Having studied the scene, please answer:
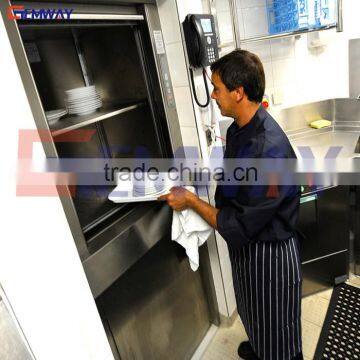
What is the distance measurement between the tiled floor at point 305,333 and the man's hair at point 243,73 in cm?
134

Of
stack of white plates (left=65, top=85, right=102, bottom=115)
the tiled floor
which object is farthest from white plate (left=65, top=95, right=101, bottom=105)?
the tiled floor

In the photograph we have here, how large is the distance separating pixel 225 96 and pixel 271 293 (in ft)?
2.64

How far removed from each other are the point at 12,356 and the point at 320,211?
5.17 ft

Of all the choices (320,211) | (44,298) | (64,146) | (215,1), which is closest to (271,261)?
(320,211)

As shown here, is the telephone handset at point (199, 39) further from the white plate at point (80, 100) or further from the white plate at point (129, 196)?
the white plate at point (129, 196)

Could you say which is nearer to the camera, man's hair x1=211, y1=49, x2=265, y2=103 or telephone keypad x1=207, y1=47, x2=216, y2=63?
man's hair x1=211, y1=49, x2=265, y2=103

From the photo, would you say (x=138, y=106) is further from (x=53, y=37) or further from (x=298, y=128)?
(x=298, y=128)

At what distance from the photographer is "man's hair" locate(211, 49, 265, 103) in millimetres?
1060

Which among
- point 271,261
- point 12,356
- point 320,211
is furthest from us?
point 320,211

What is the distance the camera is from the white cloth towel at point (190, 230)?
4.23ft

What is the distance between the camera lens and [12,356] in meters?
0.67

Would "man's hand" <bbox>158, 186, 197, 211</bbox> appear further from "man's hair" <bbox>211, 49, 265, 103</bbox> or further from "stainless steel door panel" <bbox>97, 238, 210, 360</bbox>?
"man's hair" <bbox>211, 49, 265, 103</bbox>

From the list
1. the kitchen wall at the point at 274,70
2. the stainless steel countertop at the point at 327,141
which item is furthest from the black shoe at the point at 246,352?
the stainless steel countertop at the point at 327,141

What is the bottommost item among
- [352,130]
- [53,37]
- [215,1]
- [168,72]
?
[352,130]
